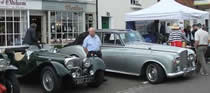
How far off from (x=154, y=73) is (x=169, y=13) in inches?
215

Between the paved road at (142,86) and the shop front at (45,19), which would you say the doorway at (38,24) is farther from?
the paved road at (142,86)

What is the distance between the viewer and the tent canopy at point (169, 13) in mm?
13938

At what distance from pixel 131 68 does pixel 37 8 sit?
7.27 m

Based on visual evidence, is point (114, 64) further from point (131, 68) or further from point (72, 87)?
point (72, 87)

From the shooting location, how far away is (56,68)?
753cm

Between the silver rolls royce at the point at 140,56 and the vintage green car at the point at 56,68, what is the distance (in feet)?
5.31

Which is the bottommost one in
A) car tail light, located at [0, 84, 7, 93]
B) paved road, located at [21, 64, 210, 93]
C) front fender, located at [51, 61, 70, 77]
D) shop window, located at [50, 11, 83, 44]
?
paved road, located at [21, 64, 210, 93]

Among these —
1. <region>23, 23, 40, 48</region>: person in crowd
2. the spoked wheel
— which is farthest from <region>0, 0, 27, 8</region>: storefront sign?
the spoked wheel

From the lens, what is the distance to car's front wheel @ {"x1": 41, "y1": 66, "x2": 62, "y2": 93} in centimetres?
757

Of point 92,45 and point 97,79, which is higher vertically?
point 92,45

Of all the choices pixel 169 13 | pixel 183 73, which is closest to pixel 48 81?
pixel 183 73

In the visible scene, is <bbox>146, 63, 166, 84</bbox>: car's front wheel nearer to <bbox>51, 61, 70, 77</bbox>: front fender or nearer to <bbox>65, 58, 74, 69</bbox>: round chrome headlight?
<bbox>65, 58, 74, 69</bbox>: round chrome headlight

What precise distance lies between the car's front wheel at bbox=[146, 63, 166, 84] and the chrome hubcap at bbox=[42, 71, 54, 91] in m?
3.10

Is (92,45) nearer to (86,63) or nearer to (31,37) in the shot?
(86,63)
